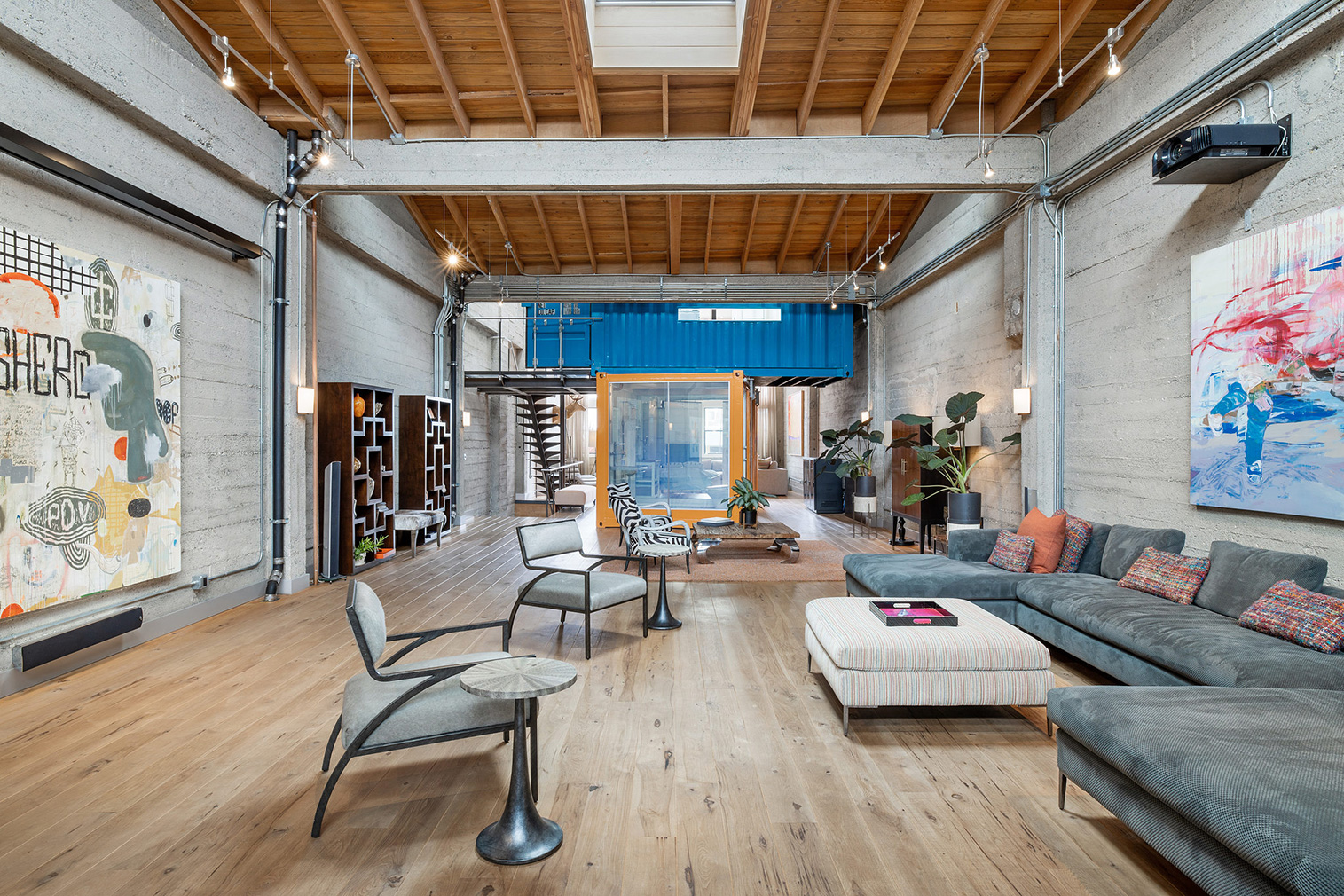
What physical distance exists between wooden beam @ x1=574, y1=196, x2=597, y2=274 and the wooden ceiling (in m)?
2.31

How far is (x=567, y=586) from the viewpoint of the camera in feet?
14.2

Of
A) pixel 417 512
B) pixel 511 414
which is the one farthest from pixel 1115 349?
pixel 511 414

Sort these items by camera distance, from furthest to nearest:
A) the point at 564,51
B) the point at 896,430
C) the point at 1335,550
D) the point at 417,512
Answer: the point at 896,430, the point at 417,512, the point at 564,51, the point at 1335,550

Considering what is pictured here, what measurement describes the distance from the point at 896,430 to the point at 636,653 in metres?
6.35

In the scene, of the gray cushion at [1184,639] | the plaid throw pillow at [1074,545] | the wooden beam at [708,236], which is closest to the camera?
the gray cushion at [1184,639]

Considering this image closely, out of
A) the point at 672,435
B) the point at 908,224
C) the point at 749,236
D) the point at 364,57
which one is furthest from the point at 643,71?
the point at 672,435

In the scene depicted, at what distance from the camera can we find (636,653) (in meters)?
4.20

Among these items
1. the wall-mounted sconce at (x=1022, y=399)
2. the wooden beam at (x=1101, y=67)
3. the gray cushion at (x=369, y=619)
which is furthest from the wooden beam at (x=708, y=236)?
the gray cushion at (x=369, y=619)

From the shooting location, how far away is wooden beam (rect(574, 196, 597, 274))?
8.76m

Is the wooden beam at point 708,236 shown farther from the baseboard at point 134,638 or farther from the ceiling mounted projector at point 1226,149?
Result: the baseboard at point 134,638

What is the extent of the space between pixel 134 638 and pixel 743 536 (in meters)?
5.16

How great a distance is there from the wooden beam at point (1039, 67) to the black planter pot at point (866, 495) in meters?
4.98

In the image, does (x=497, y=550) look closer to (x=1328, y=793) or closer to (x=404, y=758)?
(x=404, y=758)

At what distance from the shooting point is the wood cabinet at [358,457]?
668cm
